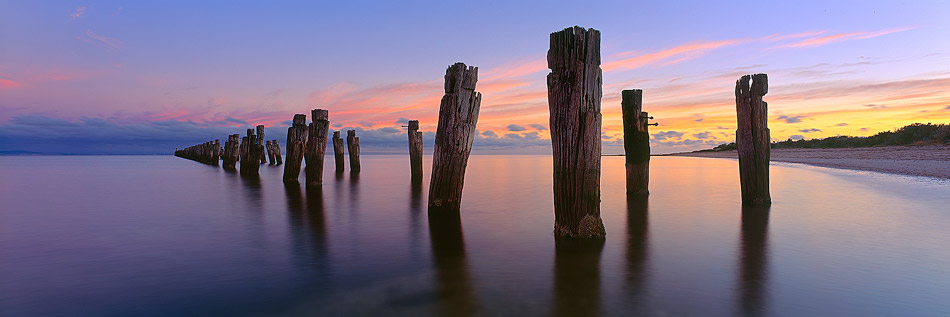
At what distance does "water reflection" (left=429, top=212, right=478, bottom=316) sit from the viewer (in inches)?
148

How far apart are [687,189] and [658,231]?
25.0ft

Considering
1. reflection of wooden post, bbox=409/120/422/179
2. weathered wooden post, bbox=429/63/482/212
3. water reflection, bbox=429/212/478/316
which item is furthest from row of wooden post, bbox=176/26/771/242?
reflection of wooden post, bbox=409/120/422/179

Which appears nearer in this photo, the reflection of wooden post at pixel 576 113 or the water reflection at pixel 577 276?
the water reflection at pixel 577 276

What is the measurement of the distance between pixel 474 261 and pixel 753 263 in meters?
2.84

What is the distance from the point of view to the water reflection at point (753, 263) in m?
3.91

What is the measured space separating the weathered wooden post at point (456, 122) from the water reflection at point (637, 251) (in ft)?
8.57

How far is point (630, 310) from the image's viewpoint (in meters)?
3.75

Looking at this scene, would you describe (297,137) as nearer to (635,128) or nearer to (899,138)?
(635,128)

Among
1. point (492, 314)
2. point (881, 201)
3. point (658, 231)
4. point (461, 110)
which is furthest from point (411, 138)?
point (492, 314)

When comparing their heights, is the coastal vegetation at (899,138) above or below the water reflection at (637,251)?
above

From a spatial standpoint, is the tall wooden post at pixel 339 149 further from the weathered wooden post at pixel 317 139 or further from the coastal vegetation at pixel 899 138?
the coastal vegetation at pixel 899 138

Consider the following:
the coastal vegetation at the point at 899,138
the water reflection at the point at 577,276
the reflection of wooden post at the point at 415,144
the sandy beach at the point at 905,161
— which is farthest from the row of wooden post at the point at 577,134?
the coastal vegetation at the point at 899,138

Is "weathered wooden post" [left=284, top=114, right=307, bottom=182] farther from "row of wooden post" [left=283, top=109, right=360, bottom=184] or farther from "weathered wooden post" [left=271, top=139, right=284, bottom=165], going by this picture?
"weathered wooden post" [left=271, top=139, right=284, bottom=165]

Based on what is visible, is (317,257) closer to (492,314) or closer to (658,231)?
(492,314)
